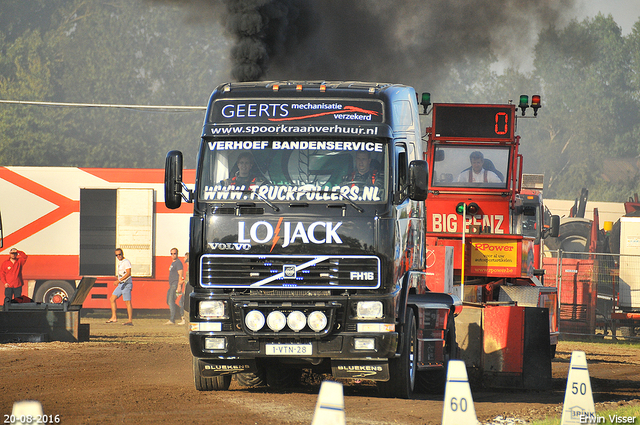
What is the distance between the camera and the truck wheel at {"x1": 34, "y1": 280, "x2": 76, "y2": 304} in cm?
2530

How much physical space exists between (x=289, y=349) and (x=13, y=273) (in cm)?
1614

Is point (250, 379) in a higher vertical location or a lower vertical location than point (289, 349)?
lower

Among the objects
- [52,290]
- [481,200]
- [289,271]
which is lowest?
[52,290]

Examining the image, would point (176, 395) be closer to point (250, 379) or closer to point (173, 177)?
point (250, 379)

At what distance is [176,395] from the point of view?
10.4m

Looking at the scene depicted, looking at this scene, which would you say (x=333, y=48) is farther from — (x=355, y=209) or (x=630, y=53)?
(x=630, y=53)

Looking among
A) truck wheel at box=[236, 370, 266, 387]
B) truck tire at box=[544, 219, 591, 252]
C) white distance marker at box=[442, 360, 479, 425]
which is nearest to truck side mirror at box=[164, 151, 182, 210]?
truck wheel at box=[236, 370, 266, 387]

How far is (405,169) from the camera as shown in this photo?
32.9ft

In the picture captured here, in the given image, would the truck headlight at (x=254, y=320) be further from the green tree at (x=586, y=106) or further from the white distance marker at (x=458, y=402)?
the green tree at (x=586, y=106)

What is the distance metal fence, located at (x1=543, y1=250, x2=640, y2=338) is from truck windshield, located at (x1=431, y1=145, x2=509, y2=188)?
8915 mm

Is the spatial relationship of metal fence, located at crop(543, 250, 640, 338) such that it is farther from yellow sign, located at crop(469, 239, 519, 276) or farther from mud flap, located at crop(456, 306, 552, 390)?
mud flap, located at crop(456, 306, 552, 390)

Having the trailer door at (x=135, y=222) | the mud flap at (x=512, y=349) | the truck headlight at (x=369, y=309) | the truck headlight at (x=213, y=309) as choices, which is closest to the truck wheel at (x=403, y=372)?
the truck headlight at (x=369, y=309)

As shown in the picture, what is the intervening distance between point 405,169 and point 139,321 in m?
17.1

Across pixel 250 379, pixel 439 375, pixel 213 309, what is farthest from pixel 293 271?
pixel 439 375
